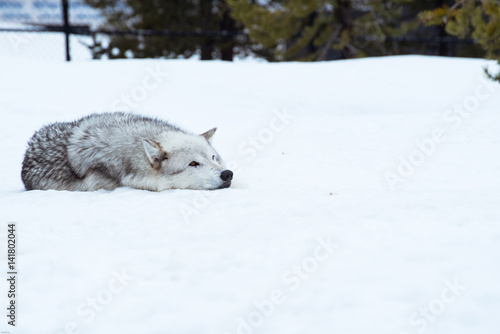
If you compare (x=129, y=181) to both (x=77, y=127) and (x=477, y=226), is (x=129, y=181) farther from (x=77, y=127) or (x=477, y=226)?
(x=477, y=226)

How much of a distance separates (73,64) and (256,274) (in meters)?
9.74

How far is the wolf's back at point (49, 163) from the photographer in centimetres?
492
